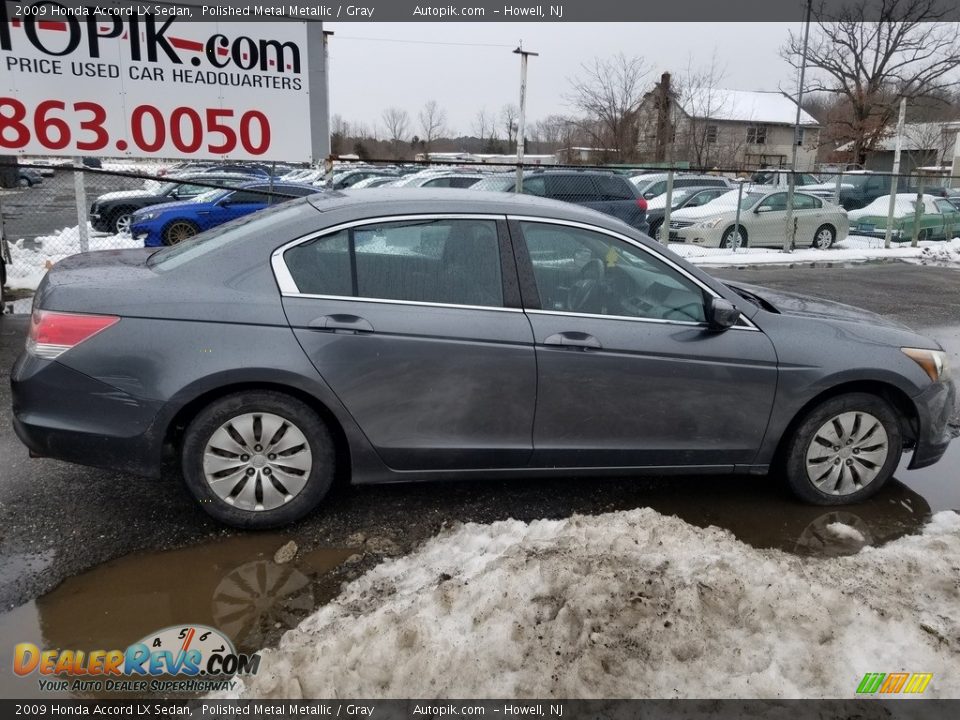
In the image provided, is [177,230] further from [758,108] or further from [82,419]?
[758,108]

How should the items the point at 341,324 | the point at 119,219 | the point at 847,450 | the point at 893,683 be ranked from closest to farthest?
the point at 893,683 < the point at 341,324 < the point at 847,450 < the point at 119,219

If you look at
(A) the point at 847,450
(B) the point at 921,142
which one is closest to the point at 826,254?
(A) the point at 847,450

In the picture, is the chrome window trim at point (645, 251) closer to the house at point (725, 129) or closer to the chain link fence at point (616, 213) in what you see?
the chain link fence at point (616, 213)

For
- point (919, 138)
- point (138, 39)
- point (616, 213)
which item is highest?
point (919, 138)

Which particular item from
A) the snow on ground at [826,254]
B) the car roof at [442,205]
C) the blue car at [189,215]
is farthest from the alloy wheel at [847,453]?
the blue car at [189,215]

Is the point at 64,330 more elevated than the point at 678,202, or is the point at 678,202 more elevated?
the point at 678,202

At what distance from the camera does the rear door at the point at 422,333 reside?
3.52 metres

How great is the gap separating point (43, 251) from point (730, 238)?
13.9 meters

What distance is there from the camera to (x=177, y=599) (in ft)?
10.1

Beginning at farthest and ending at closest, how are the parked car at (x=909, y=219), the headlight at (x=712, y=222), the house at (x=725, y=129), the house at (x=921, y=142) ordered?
the house at (x=921, y=142)
the house at (x=725, y=129)
the parked car at (x=909, y=219)
the headlight at (x=712, y=222)

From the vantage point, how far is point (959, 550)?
3449 mm

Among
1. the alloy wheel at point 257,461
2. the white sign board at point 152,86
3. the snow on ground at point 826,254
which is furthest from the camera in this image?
the snow on ground at point 826,254

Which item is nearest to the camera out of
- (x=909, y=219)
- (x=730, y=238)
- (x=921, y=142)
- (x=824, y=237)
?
(x=730, y=238)

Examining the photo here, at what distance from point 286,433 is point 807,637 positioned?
2343 millimetres
